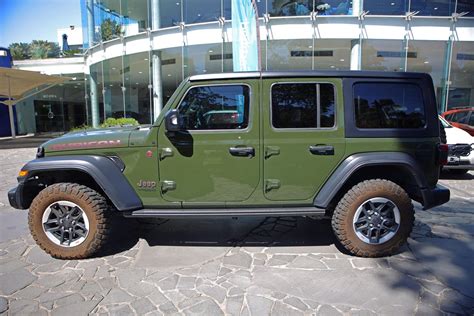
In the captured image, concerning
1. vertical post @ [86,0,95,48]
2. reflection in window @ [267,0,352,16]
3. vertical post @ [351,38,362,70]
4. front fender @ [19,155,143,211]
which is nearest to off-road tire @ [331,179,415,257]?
front fender @ [19,155,143,211]

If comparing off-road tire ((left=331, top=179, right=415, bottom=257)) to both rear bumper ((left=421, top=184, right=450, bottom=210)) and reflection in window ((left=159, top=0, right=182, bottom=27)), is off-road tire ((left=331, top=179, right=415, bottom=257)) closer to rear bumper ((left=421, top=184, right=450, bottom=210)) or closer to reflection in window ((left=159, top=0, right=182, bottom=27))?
rear bumper ((left=421, top=184, right=450, bottom=210))

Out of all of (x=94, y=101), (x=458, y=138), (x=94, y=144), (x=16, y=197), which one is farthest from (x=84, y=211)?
(x=94, y=101)

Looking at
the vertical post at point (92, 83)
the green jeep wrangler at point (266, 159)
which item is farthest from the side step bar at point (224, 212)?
the vertical post at point (92, 83)

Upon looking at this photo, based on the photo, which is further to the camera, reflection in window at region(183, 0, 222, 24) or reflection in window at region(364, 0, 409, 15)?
reflection in window at region(183, 0, 222, 24)

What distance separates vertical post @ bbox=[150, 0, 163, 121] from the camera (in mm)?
17047

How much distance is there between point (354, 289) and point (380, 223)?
0.89 m

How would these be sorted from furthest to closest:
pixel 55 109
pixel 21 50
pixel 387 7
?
pixel 21 50
pixel 55 109
pixel 387 7

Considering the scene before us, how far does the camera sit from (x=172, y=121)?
10.9 feet

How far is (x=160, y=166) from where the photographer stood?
3.56 metres

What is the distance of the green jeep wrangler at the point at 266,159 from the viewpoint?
3529mm

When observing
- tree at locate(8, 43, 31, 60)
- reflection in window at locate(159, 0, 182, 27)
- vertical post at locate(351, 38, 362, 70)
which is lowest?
vertical post at locate(351, 38, 362, 70)

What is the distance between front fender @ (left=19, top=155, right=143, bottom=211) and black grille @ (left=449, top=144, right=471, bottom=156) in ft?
23.3

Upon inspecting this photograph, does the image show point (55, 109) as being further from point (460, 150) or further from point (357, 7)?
point (460, 150)

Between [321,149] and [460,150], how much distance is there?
557 centimetres
